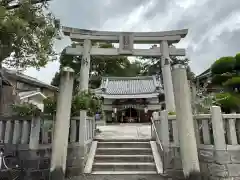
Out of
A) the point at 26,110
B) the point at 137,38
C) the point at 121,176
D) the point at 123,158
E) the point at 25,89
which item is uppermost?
the point at 137,38

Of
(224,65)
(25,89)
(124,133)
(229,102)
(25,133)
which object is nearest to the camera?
(25,133)

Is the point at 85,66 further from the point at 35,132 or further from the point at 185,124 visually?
the point at 185,124

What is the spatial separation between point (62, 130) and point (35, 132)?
0.80m

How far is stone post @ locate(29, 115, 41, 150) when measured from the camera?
13.7ft

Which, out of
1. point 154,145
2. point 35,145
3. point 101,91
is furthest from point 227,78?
point 101,91

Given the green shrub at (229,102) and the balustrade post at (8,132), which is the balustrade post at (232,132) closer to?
the green shrub at (229,102)

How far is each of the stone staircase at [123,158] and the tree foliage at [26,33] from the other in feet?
10.7

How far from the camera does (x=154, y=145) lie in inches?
211

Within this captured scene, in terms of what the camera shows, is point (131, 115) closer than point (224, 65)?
No

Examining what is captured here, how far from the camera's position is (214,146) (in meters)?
3.81

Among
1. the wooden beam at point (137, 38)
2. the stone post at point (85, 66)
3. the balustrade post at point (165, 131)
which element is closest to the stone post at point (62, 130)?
the balustrade post at point (165, 131)

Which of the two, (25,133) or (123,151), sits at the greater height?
(25,133)

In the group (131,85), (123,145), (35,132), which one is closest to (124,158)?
(123,145)

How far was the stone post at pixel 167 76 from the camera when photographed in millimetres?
7364
